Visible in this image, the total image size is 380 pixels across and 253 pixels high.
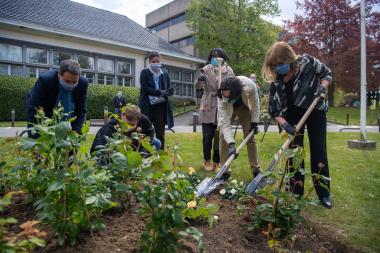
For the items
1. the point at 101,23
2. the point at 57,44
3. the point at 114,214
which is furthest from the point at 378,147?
the point at 101,23

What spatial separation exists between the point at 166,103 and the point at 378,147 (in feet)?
18.8

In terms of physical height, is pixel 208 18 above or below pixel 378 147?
above

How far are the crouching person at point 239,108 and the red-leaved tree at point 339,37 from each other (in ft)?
65.8

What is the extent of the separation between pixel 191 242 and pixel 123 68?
65.7ft

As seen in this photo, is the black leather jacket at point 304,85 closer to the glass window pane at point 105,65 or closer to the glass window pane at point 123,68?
the glass window pane at point 105,65

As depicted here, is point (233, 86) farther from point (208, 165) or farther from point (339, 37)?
point (339, 37)

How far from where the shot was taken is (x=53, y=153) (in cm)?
194

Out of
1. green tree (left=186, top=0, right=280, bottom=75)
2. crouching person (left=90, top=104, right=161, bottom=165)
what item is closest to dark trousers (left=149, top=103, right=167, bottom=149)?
crouching person (left=90, top=104, right=161, bottom=165)

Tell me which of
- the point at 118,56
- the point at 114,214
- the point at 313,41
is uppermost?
the point at 313,41

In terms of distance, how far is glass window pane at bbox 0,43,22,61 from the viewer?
643 inches

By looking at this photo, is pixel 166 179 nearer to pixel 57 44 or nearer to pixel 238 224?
pixel 238 224

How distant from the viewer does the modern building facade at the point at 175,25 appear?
36.0 metres

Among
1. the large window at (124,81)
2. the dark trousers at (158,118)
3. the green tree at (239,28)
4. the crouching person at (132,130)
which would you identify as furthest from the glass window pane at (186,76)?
the crouching person at (132,130)

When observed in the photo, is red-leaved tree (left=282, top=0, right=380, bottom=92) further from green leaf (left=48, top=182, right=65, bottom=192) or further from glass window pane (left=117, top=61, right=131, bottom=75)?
green leaf (left=48, top=182, right=65, bottom=192)
